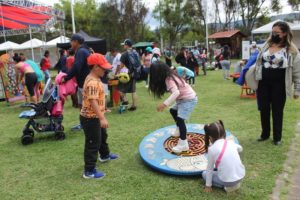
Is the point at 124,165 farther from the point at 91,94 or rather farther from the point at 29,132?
the point at 29,132

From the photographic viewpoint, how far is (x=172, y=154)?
15.4 feet

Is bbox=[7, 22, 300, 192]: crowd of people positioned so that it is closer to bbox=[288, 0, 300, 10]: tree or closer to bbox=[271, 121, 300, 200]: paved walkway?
bbox=[271, 121, 300, 200]: paved walkway

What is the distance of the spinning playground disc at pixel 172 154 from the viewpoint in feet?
13.7

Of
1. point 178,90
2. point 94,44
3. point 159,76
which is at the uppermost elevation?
point 94,44

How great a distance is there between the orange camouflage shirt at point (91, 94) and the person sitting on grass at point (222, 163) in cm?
135

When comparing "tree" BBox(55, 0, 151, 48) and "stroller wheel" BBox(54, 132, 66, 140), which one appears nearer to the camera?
"stroller wheel" BBox(54, 132, 66, 140)

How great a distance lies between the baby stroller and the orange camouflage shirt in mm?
2168

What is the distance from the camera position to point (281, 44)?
4.85 meters

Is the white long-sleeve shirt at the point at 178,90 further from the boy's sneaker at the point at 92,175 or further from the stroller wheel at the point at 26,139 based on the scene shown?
the stroller wheel at the point at 26,139

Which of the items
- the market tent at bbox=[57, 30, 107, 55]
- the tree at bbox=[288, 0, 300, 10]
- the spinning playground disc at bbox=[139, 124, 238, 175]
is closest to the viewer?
the spinning playground disc at bbox=[139, 124, 238, 175]

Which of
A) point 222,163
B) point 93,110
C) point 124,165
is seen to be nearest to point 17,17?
point 124,165

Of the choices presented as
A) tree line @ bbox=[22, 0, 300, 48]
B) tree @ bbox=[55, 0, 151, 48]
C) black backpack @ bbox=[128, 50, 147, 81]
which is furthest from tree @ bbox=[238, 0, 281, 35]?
black backpack @ bbox=[128, 50, 147, 81]

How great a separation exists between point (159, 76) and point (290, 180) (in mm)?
2106

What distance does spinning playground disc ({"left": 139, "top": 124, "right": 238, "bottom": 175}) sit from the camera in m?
4.17
